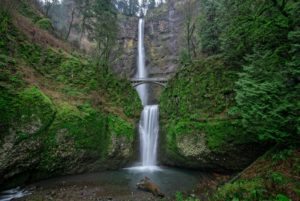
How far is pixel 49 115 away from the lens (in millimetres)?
13211

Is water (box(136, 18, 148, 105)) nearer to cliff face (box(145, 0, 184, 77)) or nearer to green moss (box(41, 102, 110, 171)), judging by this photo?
cliff face (box(145, 0, 184, 77))

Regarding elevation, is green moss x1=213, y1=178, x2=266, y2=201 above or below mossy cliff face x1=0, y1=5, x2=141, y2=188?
below

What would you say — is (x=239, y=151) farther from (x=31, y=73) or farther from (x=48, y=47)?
(x=48, y=47)

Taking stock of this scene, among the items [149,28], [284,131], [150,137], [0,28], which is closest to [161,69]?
[149,28]

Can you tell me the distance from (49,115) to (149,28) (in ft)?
141

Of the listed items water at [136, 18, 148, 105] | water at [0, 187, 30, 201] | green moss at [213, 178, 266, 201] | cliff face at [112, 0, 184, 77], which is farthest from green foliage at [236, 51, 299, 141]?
cliff face at [112, 0, 184, 77]

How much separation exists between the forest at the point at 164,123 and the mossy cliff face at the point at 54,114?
64 mm

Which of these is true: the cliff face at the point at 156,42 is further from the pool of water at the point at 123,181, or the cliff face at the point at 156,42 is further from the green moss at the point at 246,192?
the green moss at the point at 246,192

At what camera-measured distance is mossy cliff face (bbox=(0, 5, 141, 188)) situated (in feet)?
37.9

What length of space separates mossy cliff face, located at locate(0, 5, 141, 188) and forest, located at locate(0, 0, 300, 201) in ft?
0.21

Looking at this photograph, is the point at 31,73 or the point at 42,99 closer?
the point at 42,99

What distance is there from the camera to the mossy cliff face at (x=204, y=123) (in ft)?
45.6

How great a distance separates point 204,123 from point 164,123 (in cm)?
460

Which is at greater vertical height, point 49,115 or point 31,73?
point 31,73
